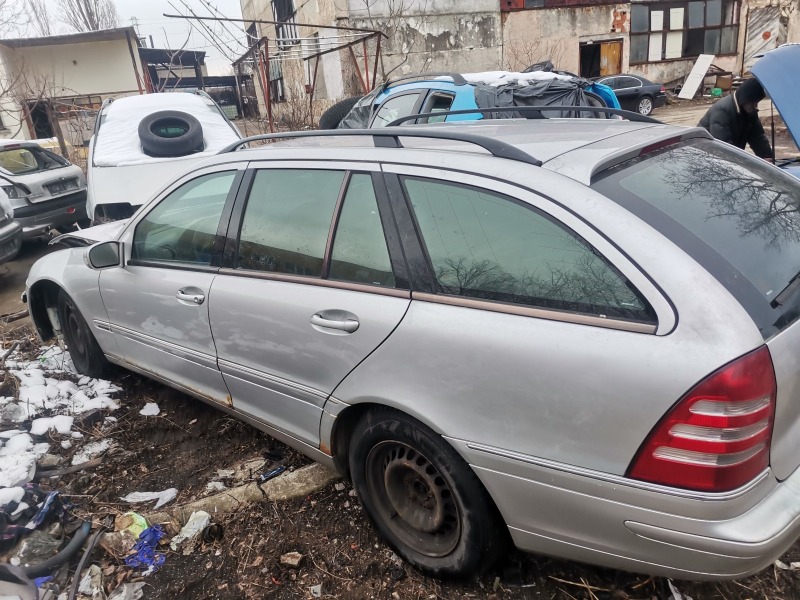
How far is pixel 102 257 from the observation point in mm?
3383

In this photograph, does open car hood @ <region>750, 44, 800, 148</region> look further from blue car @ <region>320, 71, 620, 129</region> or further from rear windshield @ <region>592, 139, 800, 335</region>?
blue car @ <region>320, 71, 620, 129</region>

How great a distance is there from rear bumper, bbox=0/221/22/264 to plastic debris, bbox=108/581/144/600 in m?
5.99

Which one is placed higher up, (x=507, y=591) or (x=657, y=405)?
(x=657, y=405)

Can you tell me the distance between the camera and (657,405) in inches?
62.2

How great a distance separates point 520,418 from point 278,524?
1.52 metres

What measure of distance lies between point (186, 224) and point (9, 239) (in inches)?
208

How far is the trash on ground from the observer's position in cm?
250

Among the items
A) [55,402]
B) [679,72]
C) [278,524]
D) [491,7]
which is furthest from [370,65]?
[278,524]

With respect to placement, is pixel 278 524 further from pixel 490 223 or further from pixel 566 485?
pixel 490 223

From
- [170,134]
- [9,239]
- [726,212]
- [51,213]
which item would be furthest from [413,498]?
[51,213]

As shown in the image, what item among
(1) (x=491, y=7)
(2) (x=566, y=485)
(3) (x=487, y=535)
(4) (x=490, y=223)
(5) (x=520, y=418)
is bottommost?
(3) (x=487, y=535)

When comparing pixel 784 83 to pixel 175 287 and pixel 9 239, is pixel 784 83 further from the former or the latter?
pixel 9 239

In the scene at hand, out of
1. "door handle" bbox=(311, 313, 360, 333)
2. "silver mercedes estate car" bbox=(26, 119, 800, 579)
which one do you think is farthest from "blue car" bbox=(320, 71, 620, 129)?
"door handle" bbox=(311, 313, 360, 333)

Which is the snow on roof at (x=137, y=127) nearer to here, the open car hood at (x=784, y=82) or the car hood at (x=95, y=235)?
the car hood at (x=95, y=235)
